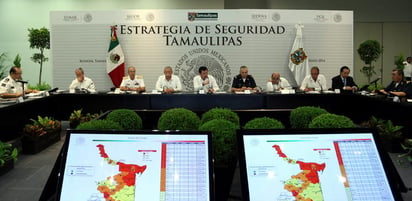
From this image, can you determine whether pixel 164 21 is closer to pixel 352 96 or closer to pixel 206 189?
pixel 352 96

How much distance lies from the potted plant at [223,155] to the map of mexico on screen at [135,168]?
0.51 metres

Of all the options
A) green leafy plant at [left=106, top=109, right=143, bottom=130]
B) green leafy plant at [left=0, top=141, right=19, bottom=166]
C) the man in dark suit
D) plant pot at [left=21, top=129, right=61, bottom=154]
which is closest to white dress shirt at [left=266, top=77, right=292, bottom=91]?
the man in dark suit

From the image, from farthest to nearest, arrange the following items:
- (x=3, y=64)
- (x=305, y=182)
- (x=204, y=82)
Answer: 1. (x=3, y=64)
2. (x=204, y=82)
3. (x=305, y=182)

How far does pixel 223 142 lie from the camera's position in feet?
6.37

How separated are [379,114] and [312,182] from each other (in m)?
5.02

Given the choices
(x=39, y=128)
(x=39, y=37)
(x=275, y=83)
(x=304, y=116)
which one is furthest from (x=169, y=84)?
(x=39, y=37)

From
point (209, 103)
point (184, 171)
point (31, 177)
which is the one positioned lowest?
point (31, 177)

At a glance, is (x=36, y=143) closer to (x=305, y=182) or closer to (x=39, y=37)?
(x=305, y=182)

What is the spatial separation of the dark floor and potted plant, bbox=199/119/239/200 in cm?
191

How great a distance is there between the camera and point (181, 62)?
8.58m

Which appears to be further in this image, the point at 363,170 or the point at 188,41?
the point at 188,41

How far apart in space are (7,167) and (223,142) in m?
3.16

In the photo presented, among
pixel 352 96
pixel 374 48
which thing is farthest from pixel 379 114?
pixel 374 48

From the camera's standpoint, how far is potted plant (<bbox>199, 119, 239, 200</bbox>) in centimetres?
174
